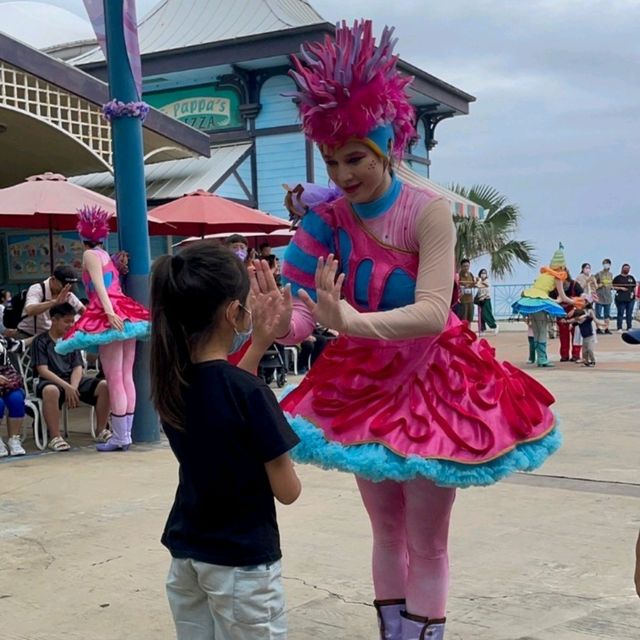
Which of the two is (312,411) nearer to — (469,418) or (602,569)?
(469,418)

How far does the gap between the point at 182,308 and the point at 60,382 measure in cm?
560

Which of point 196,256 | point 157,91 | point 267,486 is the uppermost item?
point 157,91

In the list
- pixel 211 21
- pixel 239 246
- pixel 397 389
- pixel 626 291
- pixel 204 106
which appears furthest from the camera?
pixel 626 291

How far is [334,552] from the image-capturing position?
14.6 ft

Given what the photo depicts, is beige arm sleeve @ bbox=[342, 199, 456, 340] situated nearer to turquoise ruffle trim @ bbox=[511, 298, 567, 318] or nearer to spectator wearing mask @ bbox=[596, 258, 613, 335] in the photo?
turquoise ruffle trim @ bbox=[511, 298, 567, 318]

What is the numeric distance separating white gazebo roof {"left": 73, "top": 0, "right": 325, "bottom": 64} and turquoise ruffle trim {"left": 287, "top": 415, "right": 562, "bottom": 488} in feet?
51.6

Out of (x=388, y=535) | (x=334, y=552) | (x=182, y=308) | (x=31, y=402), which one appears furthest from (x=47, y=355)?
(x=182, y=308)

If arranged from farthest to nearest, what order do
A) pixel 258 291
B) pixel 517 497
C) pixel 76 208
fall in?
pixel 76 208 → pixel 517 497 → pixel 258 291

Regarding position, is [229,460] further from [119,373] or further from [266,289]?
[119,373]

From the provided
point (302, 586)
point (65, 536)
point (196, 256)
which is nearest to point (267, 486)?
point (196, 256)

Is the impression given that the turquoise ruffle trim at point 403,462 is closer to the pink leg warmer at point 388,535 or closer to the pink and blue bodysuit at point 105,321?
the pink leg warmer at point 388,535

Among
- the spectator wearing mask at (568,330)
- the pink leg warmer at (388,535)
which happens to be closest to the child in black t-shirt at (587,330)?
the spectator wearing mask at (568,330)

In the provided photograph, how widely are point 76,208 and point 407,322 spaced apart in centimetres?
726

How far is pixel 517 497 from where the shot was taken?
5.46 m
